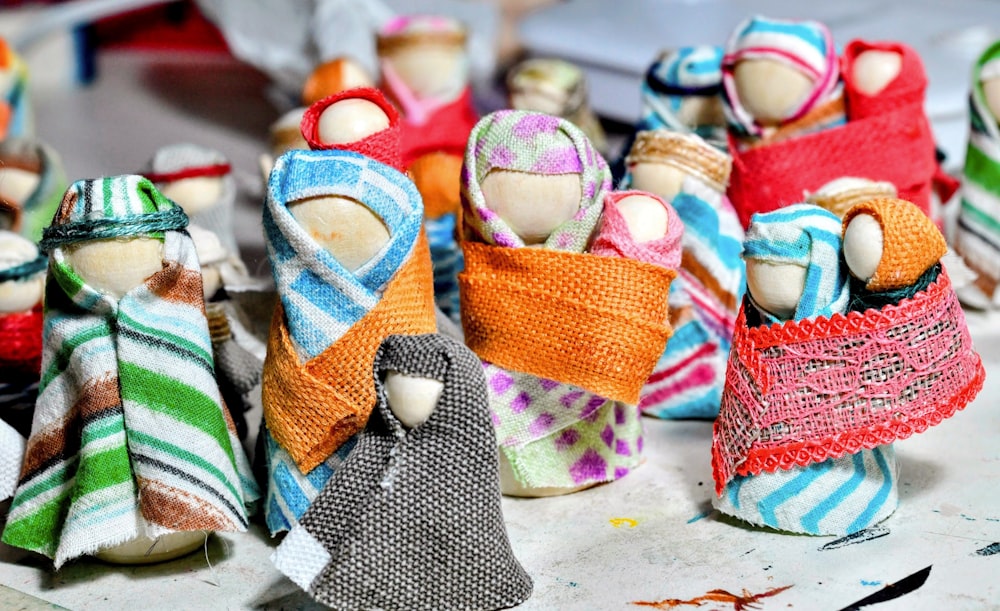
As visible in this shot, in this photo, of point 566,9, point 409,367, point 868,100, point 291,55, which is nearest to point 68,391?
point 409,367

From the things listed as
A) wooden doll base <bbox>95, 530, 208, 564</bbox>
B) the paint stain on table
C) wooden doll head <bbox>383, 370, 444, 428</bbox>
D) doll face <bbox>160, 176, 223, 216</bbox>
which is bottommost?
wooden doll base <bbox>95, 530, 208, 564</bbox>

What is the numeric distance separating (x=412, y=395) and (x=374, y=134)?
0.24 m

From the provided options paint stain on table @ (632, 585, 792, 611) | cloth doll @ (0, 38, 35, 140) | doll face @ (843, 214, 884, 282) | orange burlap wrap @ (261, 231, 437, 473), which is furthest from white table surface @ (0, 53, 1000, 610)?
cloth doll @ (0, 38, 35, 140)

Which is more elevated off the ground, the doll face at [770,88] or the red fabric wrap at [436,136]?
the doll face at [770,88]

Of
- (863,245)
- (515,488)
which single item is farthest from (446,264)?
(863,245)

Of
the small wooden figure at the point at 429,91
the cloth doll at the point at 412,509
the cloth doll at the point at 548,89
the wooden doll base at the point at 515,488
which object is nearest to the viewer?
Answer: the cloth doll at the point at 412,509

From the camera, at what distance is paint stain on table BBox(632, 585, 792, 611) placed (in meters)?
0.91

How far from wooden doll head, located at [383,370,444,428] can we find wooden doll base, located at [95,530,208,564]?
0.23m

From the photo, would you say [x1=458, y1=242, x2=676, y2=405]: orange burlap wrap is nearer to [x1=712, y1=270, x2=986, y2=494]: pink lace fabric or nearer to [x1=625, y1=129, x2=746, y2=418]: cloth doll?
[x1=712, y1=270, x2=986, y2=494]: pink lace fabric

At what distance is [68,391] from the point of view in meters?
1.00

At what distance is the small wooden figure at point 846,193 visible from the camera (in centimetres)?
118

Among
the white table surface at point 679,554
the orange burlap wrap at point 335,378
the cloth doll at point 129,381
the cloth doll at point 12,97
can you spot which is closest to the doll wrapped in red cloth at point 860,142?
the white table surface at point 679,554

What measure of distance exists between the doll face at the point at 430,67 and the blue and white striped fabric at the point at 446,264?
8.1 inches

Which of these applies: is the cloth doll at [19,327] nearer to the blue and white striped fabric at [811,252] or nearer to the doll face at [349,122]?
the doll face at [349,122]
